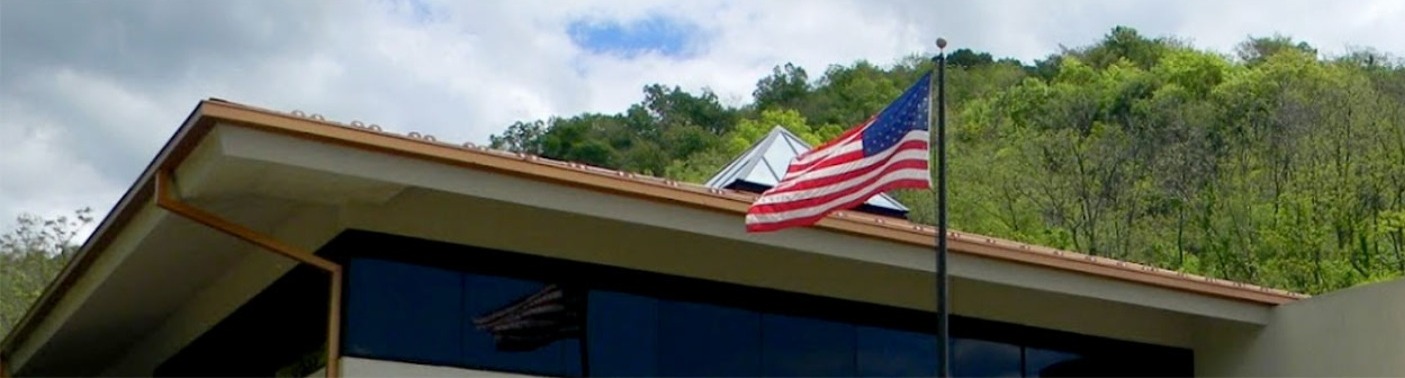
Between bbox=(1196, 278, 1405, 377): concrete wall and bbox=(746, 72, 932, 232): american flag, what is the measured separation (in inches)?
194

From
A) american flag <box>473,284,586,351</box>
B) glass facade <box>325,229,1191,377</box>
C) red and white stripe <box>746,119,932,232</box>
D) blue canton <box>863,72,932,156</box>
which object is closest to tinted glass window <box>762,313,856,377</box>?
glass facade <box>325,229,1191,377</box>

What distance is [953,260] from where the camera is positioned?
43.8 feet

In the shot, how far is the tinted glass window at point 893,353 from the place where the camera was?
14.5 meters

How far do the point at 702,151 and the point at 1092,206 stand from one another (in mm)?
11658

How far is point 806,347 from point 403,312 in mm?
3350

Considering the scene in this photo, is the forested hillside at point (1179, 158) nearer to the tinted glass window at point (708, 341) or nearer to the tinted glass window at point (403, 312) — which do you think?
the tinted glass window at point (708, 341)

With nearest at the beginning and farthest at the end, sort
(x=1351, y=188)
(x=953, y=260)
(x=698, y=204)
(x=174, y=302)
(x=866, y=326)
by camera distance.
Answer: (x=698, y=204) → (x=953, y=260) → (x=866, y=326) → (x=174, y=302) → (x=1351, y=188)

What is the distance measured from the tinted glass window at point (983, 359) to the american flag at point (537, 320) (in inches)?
134

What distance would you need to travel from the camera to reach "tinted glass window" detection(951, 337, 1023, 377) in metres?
14.9

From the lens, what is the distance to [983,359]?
14969 mm

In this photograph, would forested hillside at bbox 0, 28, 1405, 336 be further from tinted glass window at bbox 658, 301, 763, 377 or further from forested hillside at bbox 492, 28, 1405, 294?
tinted glass window at bbox 658, 301, 763, 377

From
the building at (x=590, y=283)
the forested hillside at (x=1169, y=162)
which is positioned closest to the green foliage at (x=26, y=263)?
the forested hillside at (x=1169, y=162)

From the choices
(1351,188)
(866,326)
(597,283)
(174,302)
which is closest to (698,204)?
(597,283)

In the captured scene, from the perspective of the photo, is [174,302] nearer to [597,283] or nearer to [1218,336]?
[597,283]
